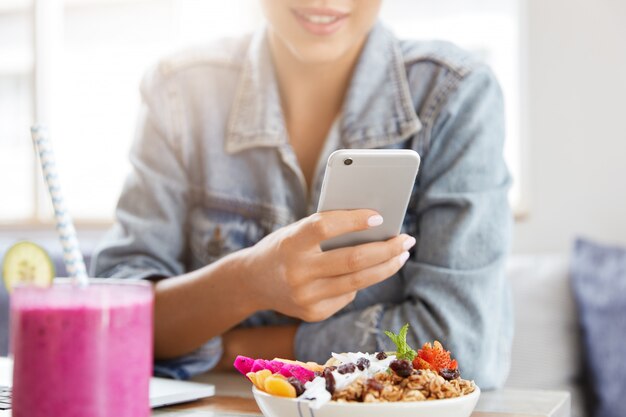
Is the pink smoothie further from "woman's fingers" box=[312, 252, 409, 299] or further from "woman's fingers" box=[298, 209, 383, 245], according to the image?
"woman's fingers" box=[312, 252, 409, 299]

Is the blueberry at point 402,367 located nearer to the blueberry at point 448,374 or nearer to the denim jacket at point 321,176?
the blueberry at point 448,374

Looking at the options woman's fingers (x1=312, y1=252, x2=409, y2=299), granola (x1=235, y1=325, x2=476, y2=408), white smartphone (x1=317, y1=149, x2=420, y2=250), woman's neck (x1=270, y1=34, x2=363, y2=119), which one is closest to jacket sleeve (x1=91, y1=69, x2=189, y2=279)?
woman's neck (x1=270, y1=34, x2=363, y2=119)

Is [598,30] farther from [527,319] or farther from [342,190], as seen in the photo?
[342,190]

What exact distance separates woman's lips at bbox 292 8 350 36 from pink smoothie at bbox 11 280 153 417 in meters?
0.84

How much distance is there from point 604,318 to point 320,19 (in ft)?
4.20

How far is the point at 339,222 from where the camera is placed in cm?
103

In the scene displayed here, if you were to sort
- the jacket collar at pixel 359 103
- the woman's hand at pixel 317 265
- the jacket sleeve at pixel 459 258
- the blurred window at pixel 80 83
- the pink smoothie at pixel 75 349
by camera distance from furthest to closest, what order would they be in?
the blurred window at pixel 80 83 → the jacket collar at pixel 359 103 → the jacket sleeve at pixel 459 258 → the woman's hand at pixel 317 265 → the pink smoothie at pixel 75 349

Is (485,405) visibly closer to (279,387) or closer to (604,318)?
(279,387)

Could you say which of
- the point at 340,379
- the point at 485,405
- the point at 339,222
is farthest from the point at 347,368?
the point at 485,405

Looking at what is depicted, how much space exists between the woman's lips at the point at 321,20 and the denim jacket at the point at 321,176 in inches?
5.7

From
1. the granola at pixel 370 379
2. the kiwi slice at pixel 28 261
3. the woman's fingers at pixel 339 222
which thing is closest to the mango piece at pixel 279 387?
the granola at pixel 370 379

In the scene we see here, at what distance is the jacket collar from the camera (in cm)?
155

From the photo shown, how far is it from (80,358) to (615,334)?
188cm

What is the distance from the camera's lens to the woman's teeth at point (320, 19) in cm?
145
